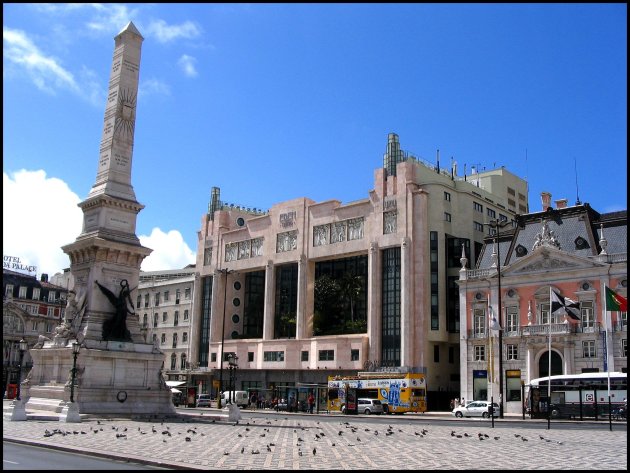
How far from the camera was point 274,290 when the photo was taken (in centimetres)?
8475

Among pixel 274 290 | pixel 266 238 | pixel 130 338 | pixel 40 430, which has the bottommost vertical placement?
pixel 40 430

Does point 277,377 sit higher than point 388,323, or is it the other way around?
point 388,323

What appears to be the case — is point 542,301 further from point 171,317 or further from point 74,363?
point 171,317

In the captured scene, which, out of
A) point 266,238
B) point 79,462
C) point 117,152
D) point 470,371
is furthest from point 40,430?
point 266,238

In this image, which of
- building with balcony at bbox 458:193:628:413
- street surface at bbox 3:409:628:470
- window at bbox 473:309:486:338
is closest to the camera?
street surface at bbox 3:409:628:470

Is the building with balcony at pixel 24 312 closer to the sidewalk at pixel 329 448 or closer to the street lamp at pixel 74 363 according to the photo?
the street lamp at pixel 74 363

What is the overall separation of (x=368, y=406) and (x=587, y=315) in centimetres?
1995

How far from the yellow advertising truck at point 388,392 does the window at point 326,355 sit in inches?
509

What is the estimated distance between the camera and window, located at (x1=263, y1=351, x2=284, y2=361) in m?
79.8

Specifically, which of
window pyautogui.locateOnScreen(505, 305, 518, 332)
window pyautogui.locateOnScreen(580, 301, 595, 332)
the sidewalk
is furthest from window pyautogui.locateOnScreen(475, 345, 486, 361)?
the sidewalk

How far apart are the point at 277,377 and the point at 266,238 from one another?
56.9 feet

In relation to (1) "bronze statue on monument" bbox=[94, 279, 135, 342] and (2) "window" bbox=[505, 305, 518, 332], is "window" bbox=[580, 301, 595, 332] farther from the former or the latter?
(1) "bronze statue on monument" bbox=[94, 279, 135, 342]

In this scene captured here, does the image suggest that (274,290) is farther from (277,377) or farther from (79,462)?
(79,462)

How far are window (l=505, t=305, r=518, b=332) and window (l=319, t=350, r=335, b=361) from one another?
20.0m
